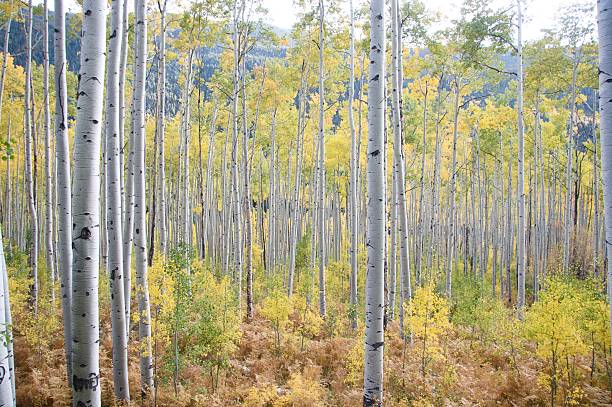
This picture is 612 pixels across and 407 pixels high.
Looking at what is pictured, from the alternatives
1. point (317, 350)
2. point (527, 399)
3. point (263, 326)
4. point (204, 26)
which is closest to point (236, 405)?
point (317, 350)

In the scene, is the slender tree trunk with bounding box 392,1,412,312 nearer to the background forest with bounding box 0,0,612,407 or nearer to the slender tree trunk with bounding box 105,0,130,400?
the background forest with bounding box 0,0,612,407

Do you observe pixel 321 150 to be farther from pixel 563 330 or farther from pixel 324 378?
pixel 563 330

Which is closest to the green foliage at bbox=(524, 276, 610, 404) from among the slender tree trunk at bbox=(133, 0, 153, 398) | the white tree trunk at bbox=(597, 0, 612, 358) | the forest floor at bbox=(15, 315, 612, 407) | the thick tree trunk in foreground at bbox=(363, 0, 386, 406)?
the forest floor at bbox=(15, 315, 612, 407)

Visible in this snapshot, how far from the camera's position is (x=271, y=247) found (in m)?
18.8

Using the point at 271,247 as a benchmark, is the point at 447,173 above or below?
above

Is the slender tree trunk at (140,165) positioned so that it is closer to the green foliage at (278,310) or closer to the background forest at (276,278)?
the background forest at (276,278)

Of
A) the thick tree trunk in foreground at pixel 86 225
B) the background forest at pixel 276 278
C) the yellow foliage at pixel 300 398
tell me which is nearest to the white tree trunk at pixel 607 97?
the background forest at pixel 276 278

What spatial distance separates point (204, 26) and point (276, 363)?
910 centimetres

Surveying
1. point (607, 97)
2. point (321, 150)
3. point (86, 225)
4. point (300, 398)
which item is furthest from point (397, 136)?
point (86, 225)

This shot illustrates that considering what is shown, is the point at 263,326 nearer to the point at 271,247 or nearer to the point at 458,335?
the point at 458,335

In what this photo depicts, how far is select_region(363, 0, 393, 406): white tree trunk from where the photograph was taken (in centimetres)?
455

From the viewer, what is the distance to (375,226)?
455 centimetres

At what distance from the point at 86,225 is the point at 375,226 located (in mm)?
2913

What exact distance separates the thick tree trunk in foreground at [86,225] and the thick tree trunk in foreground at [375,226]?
2817 mm
